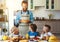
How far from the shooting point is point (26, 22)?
167cm

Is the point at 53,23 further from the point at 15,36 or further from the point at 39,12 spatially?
the point at 15,36

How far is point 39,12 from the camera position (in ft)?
7.06

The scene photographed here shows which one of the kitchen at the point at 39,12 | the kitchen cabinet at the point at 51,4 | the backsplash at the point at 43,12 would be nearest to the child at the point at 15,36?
the kitchen at the point at 39,12

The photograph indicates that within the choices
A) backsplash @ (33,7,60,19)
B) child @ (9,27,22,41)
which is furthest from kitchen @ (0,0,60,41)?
child @ (9,27,22,41)

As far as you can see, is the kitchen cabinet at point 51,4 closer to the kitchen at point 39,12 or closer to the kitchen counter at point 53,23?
the kitchen at point 39,12

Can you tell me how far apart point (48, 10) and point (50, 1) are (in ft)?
0.43

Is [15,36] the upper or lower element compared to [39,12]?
lower

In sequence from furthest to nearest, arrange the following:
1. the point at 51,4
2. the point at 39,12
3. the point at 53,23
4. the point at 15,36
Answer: the point at 51,4 → the point at 53,23 → the point at 39,12 → the point at 15,36

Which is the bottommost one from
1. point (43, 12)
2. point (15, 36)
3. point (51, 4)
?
point (15, 36)

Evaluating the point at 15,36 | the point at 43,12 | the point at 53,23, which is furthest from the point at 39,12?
the point at 15,36

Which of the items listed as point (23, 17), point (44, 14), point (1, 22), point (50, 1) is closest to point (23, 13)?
point (23, 17)

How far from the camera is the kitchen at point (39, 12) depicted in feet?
6.27

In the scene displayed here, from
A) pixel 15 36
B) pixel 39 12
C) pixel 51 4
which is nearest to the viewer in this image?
pixel 15 36

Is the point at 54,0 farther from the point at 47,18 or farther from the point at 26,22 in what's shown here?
the point at 26,22
